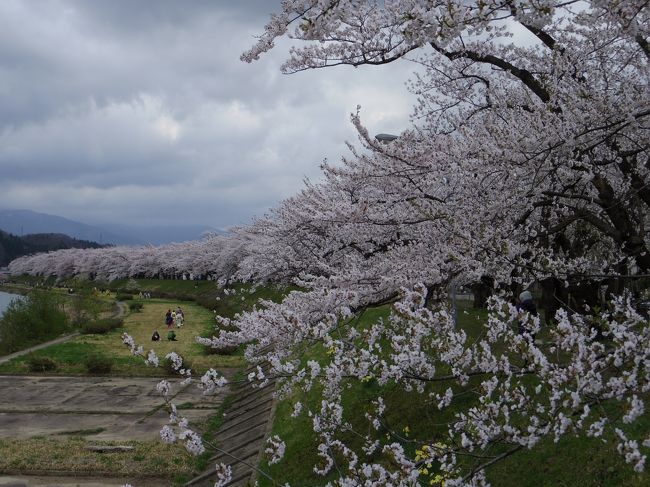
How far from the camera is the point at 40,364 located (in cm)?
2809

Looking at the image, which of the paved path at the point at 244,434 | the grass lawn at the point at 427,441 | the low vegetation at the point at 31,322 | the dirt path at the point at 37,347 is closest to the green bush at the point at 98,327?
the dirt path at the point at 37,347

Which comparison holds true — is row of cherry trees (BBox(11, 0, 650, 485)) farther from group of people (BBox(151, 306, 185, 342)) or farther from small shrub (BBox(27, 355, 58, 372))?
group of people (BBox(151, 306, 185, 342))

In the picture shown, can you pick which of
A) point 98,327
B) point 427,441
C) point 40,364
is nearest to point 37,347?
point 98,327

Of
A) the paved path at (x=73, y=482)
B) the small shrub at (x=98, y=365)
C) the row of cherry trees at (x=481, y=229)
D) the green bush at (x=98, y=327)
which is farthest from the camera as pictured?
the green bush at (x=98, y=327)

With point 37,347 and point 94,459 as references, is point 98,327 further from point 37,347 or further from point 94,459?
point 94,459

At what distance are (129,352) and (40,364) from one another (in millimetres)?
5107

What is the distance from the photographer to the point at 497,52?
982cm

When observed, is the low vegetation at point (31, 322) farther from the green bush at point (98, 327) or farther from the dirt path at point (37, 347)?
the green bush at point (98, 327)

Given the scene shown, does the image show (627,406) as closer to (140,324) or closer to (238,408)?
(238,408)

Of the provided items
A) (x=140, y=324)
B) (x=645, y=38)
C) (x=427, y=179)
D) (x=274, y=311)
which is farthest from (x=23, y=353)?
(x=645, y=38)

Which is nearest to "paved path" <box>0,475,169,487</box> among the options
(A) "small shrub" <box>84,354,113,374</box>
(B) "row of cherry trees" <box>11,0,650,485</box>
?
(B) "row of cherry trees" <box>11,0,650,485</box>

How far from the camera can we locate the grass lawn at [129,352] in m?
27.9

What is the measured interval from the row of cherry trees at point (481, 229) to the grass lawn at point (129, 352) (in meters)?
19.1

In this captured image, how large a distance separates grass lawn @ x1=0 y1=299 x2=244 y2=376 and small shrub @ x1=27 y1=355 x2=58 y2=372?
0.84 feet
